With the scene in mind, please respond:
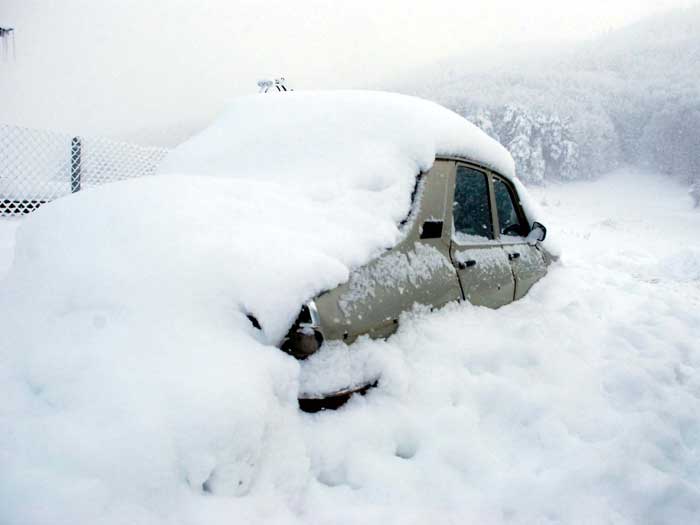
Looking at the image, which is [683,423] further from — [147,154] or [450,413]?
[147,154]

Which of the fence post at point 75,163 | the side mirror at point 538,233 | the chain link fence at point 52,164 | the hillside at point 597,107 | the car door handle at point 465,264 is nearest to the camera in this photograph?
the car door handle at point 465,264

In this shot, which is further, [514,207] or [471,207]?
[514,207]

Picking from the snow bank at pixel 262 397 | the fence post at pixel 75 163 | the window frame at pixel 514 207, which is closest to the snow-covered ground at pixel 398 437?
the snow bank at pixel 262 397

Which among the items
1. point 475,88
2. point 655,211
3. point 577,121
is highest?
point 475,88

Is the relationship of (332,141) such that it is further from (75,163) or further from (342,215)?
(75,163)

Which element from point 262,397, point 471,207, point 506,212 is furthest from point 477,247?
point 262,397

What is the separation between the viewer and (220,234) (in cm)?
174

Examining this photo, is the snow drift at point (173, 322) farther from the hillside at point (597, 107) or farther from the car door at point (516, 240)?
the hillside at point (597, 107)

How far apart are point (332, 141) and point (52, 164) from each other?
8011 mm

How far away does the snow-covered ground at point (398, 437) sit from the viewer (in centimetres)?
120

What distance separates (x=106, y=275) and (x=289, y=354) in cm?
74

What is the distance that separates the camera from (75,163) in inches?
322

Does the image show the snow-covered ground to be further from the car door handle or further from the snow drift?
the car door handle

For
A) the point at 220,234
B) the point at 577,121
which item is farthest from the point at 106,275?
the point at 577,121
